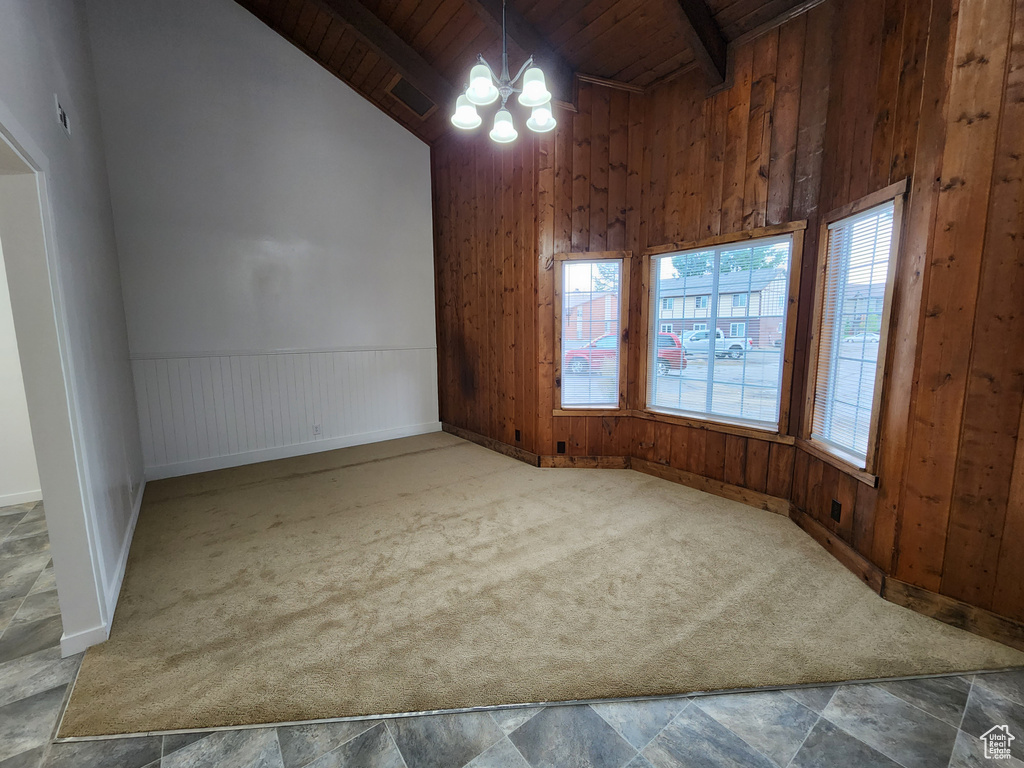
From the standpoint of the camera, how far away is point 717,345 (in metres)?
3.36

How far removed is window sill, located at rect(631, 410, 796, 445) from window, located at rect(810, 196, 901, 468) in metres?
0.23

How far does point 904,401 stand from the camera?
2113mm

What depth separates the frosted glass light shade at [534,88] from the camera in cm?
222

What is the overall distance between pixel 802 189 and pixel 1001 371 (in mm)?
1611

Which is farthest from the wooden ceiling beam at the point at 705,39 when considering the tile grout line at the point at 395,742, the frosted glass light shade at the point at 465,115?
the tile grout line at the point at 395,742

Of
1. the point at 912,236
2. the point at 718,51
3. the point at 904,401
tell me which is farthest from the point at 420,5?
the point at 904,401

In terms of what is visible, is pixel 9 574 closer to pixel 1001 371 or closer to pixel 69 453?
pixel 69 453

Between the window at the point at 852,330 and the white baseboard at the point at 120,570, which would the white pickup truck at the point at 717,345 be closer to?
the window at the point at 852,330

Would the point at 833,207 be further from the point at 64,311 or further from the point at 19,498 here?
the point at 19,498

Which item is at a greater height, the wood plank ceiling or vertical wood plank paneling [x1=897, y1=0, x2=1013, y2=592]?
the wood plank ceiling

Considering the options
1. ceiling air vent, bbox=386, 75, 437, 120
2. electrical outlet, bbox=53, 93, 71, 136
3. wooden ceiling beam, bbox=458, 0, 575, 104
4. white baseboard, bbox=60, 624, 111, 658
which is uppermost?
ceiling air vent, bbox=386, 75, 437, 120

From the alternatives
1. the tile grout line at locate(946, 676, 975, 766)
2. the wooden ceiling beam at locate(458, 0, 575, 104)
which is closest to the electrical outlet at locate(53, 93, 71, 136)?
the wooden ceiling beam at locate(458, 0, 575, 104)

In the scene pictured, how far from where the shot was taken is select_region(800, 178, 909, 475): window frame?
2.18 m

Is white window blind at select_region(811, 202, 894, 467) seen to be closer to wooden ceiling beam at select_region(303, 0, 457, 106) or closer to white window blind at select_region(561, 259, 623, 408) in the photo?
white window blind at select_region(561, 259, 623, 408)
